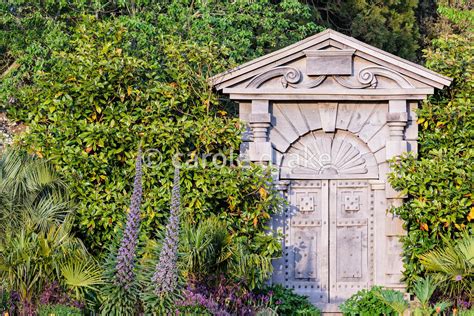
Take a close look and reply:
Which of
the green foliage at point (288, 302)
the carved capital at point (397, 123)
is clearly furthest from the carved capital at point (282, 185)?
the carved capital at point (397, 123)

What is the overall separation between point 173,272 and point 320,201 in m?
4.18

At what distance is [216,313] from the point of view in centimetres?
1019

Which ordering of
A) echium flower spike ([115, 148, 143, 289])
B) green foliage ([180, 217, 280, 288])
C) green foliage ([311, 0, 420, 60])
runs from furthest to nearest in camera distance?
1. green foliage ([311, 0, 420, 60])
2. green foliage ([180, 217, 280, 288])
3. echium flower spike ([115, 148, 143, 289])

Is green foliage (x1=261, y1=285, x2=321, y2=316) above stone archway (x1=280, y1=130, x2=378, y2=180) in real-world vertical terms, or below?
below

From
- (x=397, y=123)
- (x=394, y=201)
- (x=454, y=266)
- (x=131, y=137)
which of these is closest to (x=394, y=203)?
(x=394, y=201)

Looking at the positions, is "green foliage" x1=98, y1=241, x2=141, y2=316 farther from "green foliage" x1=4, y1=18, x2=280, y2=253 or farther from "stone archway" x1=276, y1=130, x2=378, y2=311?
"stone archway" x1=276, y1=130, x2=378, y2=311

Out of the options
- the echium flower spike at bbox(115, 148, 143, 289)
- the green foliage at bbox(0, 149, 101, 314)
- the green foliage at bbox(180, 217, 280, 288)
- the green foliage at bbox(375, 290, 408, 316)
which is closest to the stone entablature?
the green foliage at bbox(375, 290, 408, 316)

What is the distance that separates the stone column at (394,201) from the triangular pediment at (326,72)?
34 cm

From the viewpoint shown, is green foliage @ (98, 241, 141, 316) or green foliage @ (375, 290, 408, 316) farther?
green foliage @ (375, 290, 408, 316)

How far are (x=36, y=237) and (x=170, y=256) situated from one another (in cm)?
280

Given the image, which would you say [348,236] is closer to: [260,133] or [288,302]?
[288,302]

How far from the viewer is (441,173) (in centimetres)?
1188

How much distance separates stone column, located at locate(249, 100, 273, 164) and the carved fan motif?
1.22ft

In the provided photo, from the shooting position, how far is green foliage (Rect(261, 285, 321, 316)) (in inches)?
472
